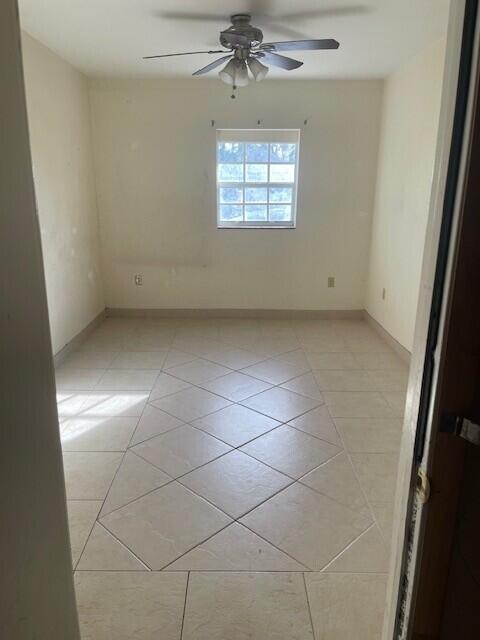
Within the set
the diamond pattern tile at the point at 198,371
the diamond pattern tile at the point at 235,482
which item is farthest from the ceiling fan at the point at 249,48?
the diamond pattern tile at the point at 235,482

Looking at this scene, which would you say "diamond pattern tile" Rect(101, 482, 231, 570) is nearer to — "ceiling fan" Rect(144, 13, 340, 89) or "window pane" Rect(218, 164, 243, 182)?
"ceiling fan" Rect(144, 13, 340, 89)

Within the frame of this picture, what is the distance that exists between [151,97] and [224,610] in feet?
14.6

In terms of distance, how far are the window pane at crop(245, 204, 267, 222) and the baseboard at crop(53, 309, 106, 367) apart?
77.1 inches

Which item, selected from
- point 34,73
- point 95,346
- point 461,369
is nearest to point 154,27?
point 34,73

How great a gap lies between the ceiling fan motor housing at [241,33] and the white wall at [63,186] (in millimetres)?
1443

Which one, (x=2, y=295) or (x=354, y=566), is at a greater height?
(x=2, y=295)

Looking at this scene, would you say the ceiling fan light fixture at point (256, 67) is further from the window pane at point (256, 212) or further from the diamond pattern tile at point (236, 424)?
the diamond pattern tile at point (236, 424)

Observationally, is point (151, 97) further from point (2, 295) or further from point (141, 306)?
point (2, 295)

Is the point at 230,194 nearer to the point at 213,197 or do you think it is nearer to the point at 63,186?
the point at 213,197

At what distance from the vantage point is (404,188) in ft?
12.4

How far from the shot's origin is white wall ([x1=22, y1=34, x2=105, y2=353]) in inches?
129

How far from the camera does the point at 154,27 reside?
2.93 metres

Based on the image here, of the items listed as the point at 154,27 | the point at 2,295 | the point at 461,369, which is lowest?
the point at 461,369

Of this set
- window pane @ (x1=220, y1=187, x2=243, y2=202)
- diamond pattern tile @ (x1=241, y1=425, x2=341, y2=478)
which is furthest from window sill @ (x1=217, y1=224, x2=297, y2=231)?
diamond pattern tile @ (x1=241, y1=425, x2=341, y2=478)
